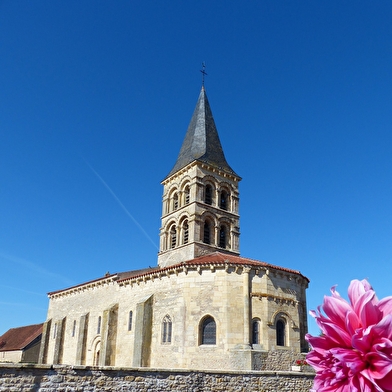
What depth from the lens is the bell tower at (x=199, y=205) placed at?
1157 inches

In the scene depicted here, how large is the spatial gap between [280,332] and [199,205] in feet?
37.5

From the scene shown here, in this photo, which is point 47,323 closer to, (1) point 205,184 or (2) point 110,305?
(2) point 110,305

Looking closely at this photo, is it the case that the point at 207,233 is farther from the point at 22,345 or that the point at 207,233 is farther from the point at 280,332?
the point at 22,345

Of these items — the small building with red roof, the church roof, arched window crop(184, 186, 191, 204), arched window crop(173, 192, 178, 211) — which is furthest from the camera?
the small building with red roof

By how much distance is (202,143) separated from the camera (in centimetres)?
3400

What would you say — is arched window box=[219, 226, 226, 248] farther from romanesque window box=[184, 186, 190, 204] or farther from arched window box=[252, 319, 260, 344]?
arched window box=[252, 319, 260, 344]

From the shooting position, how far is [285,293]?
22422 millimetres

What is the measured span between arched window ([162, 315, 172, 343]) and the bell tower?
6.37 meters

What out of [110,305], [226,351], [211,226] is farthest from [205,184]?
[226,351]

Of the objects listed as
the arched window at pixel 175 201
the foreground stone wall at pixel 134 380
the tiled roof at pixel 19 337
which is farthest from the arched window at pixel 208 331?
the tiled roof at pixel 19 337

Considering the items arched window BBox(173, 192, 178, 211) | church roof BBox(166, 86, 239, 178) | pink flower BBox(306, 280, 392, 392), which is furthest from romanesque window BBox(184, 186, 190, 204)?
pink flower BBox(306, 280, 392, 392)

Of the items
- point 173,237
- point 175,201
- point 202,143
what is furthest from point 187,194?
point 202,143

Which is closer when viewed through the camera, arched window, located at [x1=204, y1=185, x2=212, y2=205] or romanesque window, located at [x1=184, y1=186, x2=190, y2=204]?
arched window, located at [x1=204, y1=185, x2=212, y2=205]

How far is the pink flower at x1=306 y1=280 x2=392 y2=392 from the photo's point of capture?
1566 mm
